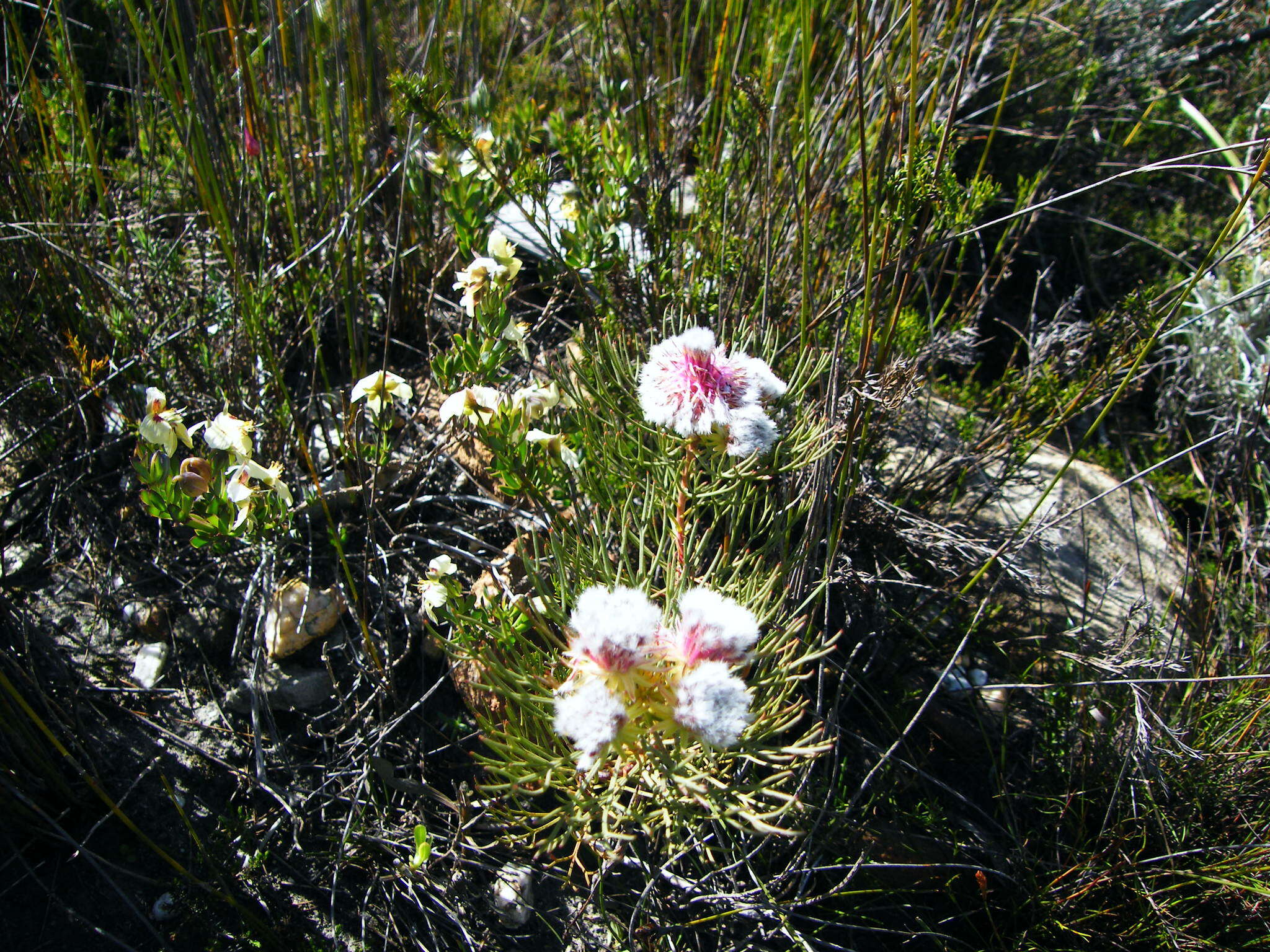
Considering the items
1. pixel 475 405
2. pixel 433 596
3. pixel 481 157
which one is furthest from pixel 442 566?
pixel 481 157

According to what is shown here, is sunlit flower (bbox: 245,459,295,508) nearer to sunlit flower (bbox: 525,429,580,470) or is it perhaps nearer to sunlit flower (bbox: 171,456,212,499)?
sunlit flower (bbox: 171,456,212,499)

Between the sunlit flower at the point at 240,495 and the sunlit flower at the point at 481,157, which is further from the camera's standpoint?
the sunlit flower at the point at 481,157

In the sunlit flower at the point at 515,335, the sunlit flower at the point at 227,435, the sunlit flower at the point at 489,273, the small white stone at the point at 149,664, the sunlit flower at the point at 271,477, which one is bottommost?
the small white stone at the point at 149,664

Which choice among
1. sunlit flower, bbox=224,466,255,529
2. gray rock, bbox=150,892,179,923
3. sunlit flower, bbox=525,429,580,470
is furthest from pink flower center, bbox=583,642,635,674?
gray rock, bbox=150,892,179,923

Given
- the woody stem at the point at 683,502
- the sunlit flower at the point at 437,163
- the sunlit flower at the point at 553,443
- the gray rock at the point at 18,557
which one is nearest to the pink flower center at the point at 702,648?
the woody stem at the point at 683,502

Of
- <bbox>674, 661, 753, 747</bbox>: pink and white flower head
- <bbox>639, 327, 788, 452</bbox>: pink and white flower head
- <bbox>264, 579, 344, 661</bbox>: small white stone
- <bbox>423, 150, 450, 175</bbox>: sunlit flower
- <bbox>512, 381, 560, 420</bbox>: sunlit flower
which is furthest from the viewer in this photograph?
<bbox>423, 150, 450, 175</bbox>: sunlit flower

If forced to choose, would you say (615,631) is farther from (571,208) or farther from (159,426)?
(571,208)

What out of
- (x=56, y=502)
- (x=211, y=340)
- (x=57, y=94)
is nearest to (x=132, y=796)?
(x=56, y=502)

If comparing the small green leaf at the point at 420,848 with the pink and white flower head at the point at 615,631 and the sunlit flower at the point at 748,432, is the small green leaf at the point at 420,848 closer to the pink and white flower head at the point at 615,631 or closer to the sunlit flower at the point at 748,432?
the pink and white flower head at the point at 615,631
